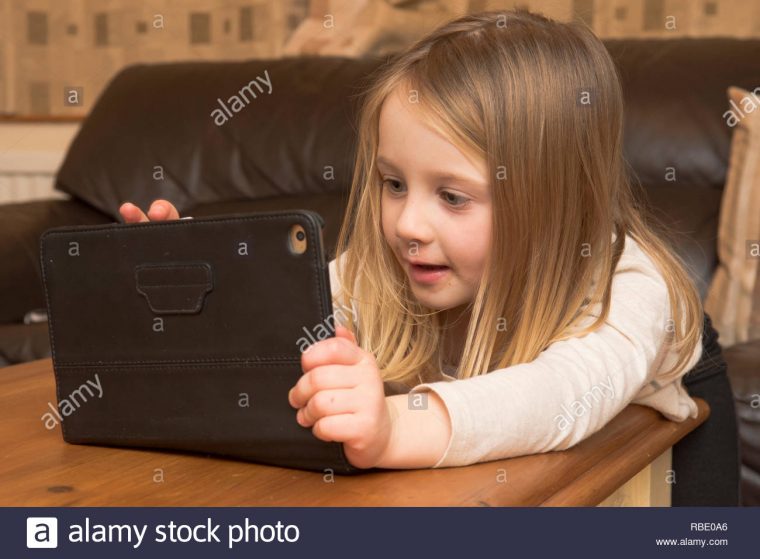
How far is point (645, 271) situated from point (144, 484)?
0.54 meters

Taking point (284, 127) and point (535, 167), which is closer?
point (535, 167)

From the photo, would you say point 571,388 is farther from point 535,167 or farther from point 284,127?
point 284,127

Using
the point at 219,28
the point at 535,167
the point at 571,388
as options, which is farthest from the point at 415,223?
the point at 219,28

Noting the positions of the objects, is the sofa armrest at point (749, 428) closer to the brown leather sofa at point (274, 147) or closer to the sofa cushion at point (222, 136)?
the brown leather sofa at point (274, 147)

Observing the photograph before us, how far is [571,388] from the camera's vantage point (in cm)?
84

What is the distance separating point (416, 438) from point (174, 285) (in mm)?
216

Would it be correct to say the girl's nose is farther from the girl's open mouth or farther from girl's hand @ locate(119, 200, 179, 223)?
girl's hand @ locate(119, 200, 179, 223)

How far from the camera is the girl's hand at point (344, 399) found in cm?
71

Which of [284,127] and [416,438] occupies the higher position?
[284,127]

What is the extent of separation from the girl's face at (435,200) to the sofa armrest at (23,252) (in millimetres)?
1212

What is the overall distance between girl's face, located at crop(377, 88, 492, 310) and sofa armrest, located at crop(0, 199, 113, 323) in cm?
121

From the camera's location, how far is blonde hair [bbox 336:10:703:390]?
1.00 m

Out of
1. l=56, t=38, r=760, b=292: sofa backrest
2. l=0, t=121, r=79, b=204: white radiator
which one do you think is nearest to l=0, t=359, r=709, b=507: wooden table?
l=56, t=38, r=760, b=292: sofa backrest

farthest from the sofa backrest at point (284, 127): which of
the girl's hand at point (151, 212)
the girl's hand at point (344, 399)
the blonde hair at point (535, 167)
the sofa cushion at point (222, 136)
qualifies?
the girl's hand at point (344, 399)
